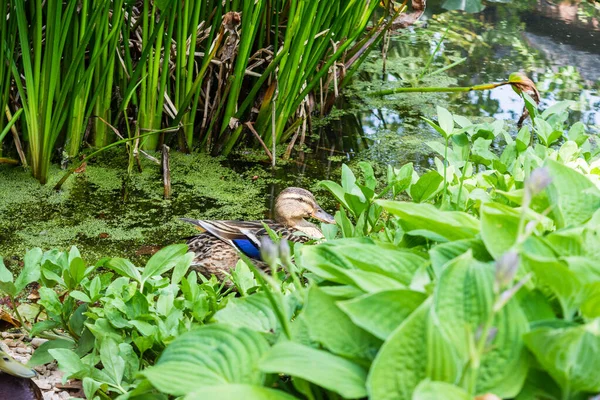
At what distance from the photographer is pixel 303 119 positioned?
4.49 m

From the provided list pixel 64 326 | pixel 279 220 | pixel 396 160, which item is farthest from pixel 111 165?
pixel 64 326

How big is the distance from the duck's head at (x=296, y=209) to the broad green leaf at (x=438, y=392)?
9.32 ft

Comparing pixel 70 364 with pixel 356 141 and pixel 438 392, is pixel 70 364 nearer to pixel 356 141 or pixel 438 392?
pixel 438 392

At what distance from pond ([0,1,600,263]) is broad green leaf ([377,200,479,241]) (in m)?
2.32

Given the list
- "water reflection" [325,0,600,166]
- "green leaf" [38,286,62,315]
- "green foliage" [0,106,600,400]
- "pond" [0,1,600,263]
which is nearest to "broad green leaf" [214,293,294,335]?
"green foliage" [0,106,600,400]

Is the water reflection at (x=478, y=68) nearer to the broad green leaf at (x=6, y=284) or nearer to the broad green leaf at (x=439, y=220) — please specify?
the broad green leaf at (x=6, y=284)

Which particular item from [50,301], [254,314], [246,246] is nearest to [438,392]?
[254,314]

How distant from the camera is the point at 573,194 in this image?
1.24 meters

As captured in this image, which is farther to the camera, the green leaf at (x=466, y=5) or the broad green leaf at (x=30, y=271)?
the green leaf at (x=466, y=5)

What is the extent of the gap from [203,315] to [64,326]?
461mm

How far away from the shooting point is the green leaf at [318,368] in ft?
2.85

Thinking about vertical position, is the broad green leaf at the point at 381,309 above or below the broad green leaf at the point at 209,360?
above

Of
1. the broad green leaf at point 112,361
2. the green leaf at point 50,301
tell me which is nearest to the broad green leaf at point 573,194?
the broad green leaf at point 112,361

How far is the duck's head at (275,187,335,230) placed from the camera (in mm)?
3641
